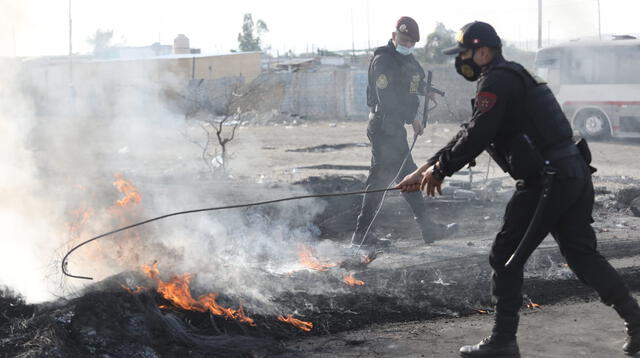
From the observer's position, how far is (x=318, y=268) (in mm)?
5422

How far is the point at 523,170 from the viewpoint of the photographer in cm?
345

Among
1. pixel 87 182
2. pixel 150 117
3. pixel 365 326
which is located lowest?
pixel 365 326

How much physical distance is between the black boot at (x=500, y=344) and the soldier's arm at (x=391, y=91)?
293 cm

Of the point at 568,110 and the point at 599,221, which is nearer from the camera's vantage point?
the point at 599,221

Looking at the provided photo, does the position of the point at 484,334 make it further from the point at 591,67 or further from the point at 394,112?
the point at 591,67

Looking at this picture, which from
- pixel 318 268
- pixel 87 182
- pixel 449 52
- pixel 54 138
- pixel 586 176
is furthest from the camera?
pixel 54 138

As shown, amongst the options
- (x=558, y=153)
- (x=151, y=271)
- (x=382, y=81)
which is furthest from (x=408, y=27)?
(x=151, y=271)

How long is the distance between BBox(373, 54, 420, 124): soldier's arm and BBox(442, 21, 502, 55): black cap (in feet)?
8.21

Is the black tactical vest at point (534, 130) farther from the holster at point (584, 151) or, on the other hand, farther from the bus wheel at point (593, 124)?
the bus wheel at point (593, 124)

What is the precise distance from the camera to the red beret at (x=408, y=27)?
611cm

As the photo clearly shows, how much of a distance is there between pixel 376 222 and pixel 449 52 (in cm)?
391

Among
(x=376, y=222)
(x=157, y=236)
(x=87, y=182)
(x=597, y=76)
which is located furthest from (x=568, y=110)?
(x=157, y=236)

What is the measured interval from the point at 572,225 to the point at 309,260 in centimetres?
273

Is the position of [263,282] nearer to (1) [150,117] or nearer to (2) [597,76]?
(1) [150,117]
